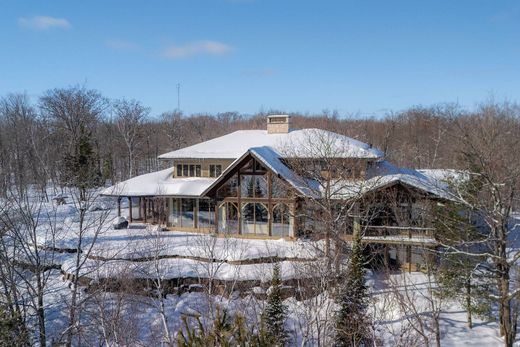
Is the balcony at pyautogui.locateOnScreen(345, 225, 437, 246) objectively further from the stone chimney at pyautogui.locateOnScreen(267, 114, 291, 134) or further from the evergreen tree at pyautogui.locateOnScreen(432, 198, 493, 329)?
the stone chimney at pyautogui.locateOnScreen(267, 114, 291, 134)

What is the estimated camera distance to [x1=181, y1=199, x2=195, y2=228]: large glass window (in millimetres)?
29000

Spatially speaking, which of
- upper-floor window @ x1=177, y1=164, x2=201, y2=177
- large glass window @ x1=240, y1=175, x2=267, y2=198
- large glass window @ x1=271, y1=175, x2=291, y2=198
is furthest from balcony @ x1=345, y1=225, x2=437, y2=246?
upper-floor window @ x1=177, y1=164, x2=201, y2=177

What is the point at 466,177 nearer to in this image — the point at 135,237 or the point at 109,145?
the point at 135,237

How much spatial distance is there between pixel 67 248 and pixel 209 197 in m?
9.27

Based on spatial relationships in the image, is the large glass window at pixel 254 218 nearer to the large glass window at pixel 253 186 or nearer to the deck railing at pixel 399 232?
the large glass window at pixel 253 186

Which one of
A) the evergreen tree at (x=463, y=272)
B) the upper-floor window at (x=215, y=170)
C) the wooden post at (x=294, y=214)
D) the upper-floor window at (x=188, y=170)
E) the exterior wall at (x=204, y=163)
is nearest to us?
the evergreen tree at (x=463, y=272)

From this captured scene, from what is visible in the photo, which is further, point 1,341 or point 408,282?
point 408,282

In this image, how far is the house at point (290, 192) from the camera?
21.8m

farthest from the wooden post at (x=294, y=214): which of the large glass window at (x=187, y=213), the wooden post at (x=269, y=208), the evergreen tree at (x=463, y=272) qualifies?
the evergreen tree at (x=463, y=272)

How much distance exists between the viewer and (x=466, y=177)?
17.4m

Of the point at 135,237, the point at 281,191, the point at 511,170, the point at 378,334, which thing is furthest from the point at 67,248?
the point at 511,170

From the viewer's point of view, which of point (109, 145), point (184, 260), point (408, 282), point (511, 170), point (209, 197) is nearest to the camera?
point (511, 170)

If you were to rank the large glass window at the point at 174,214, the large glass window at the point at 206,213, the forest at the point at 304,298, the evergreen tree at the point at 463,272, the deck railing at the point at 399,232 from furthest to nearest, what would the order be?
the large glass window at the point at 174,214
the large glass window at the point at 206,213
the deck railing at the point at 399,232
the evergreen tree at the point at 463,272
the forest at the point at 304,298

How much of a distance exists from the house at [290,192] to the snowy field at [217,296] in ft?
5.59
